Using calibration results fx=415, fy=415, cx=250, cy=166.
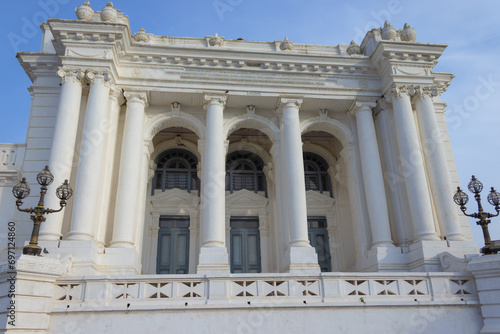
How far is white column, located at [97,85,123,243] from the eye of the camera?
627 inches

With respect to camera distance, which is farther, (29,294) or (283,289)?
(283,289)

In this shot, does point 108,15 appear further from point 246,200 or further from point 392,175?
point 392,175

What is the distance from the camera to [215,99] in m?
18.4

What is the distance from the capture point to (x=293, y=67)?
19.1 metres

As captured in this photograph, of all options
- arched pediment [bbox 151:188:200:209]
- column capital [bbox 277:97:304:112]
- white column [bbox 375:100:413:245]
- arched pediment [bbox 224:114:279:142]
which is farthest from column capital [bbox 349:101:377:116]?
arched pediment [bbox 151:188:200:209]

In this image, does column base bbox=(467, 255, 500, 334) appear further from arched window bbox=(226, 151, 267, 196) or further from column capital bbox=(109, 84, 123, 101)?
column capital bbox=(109, 84, 123, 101)

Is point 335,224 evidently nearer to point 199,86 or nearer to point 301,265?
point 301,265

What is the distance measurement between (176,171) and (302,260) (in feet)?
30.9

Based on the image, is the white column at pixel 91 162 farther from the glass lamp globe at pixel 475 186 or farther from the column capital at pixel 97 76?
the glass lamp globe at pixel 475 186

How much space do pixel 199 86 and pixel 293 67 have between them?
14.5 feet

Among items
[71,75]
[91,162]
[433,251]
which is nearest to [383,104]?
[433,251]

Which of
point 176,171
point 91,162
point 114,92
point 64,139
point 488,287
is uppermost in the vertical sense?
point 114,92

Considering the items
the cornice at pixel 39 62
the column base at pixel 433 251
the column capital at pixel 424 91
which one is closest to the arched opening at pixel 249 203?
the column base at pixel 433 251

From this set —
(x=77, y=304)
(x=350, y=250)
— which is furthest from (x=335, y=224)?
(x=77, y=304)
